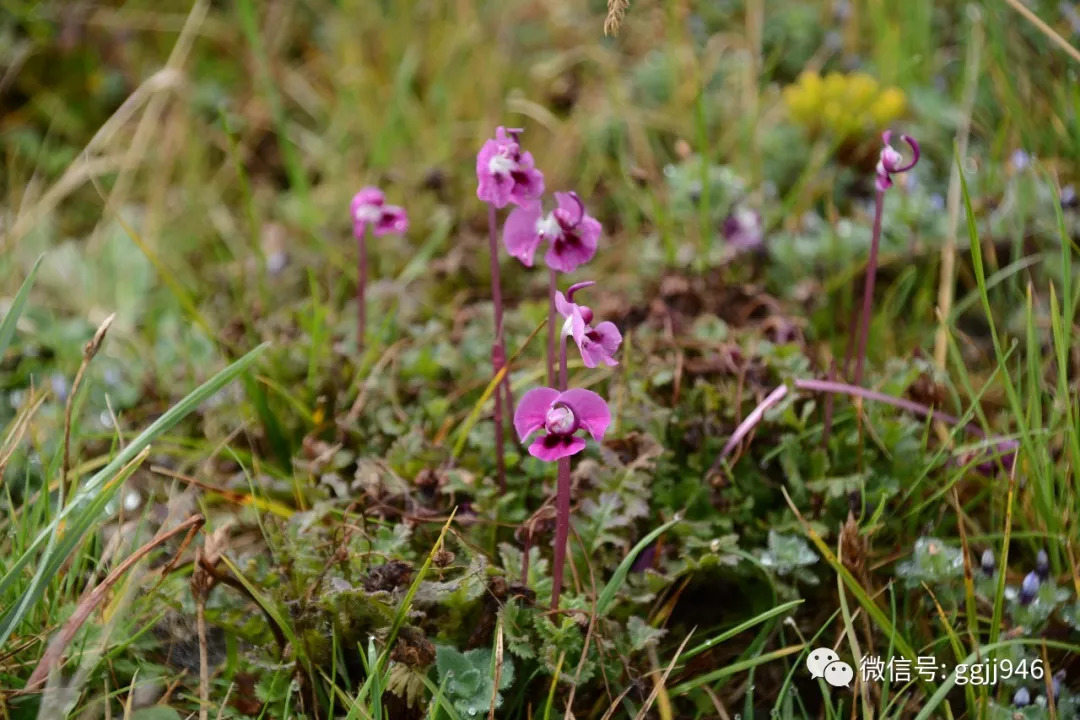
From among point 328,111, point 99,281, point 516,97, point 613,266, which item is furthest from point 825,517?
point 328,111

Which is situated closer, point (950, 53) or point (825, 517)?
point (825, 517)

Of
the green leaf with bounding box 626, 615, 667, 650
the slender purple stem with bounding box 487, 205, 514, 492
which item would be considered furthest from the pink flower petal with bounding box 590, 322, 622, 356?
the green leaf with bounding box 626, 615, 667, 650

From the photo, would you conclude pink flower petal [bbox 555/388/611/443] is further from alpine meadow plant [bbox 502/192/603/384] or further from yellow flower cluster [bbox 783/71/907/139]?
yellow flower cluster [bbox 783/71/907/139]

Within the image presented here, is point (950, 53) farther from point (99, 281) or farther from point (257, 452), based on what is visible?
point (99, 281)

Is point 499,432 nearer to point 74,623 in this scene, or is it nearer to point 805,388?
point 805,388

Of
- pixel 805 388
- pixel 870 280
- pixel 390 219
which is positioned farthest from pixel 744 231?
pixel 390 219

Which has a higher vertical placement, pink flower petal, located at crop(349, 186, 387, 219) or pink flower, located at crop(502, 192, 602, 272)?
pink flower, located at crop(502, 192, 602, 272)
